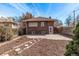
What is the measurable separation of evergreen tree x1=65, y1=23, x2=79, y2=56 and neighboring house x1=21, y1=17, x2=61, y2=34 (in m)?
0.29

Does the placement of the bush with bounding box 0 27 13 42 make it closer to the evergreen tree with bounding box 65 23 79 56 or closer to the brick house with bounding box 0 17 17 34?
the brick house with bounding box 0 17 17 34

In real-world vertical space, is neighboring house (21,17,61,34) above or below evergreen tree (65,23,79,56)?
above

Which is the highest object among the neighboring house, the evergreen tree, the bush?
the neighboring house

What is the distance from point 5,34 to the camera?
269cm

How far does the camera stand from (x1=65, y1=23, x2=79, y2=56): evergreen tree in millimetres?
2623

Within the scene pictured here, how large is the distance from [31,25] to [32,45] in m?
0.26

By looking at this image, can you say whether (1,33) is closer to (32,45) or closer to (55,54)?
(32,45)

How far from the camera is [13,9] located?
270 centimetres

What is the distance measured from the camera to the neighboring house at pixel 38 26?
8.91 ft

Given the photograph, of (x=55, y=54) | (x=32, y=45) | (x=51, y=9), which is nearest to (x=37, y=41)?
(x=32, y=45)

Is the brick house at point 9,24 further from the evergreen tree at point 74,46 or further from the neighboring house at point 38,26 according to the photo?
the evergreen tree at point 74,46

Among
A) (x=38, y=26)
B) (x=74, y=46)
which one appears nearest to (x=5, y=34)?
(x=38, y=26)

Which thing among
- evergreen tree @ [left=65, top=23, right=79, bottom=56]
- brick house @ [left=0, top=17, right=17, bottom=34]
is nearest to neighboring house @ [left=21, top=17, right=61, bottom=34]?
brick house @ [left=0, top=17, right=17, bottom=34]

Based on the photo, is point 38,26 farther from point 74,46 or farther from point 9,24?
point 74,46
